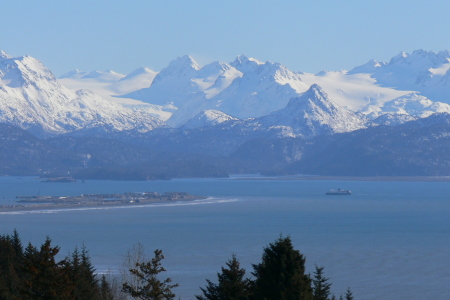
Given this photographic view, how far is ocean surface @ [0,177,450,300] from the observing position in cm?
7600

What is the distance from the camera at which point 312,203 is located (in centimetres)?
18912

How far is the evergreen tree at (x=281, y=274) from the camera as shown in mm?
32688

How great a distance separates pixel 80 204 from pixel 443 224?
76.1m

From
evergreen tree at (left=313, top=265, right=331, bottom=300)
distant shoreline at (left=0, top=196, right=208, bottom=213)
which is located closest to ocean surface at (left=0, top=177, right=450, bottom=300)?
distant shoreline at (left=0, top=196, right=208, bottom=213)

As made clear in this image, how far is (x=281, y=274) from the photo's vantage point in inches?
1307

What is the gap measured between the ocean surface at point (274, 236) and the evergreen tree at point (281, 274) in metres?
33.1

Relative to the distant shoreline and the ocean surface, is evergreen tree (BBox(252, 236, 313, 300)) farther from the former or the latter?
the distant shoreline

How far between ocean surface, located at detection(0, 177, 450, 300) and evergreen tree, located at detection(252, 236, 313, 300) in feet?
109

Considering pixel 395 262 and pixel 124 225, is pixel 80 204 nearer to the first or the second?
pixel 124 225

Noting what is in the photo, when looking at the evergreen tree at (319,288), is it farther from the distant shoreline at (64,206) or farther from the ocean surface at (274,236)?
the distant shoreline at (64,206)

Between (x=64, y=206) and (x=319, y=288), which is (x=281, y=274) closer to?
(x=319, y=288)

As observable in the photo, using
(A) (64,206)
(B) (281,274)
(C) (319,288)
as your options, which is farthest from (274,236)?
(B) (281,274)

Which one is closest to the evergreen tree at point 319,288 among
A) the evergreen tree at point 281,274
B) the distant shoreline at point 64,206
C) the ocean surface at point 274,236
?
the evergreen tree at point 281,274

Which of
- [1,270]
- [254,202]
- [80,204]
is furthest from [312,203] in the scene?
[1,270]
